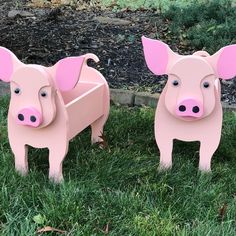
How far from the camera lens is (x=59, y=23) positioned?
→ 21.2 ft

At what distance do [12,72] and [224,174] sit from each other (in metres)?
1.34

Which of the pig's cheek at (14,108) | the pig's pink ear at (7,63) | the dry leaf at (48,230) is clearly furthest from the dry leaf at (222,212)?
the pig's pink ear at (7,63)

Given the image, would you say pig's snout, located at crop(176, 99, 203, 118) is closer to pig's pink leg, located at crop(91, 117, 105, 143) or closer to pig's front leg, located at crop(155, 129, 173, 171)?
pig's front leg, located at crop(155, 129, 173, 171)

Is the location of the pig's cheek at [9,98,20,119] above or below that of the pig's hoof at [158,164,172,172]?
above

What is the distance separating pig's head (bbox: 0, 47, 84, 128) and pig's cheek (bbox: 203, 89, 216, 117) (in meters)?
0.71

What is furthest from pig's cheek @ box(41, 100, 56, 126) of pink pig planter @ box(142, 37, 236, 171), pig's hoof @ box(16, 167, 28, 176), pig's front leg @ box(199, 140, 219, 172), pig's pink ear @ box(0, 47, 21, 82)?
pig's front leg @ box(199, 140, 219, 172)

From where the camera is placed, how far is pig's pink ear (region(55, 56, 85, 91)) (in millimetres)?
2883

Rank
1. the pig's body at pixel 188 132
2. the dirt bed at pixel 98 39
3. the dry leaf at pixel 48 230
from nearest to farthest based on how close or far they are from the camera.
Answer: the dry leaf at pixel 48 230, the pig's body at pixel 188 132, the dirt bed at pixel 98 39

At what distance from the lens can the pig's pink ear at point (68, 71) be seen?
2883 millimetres

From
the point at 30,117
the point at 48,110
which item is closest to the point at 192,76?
the point at 48,110

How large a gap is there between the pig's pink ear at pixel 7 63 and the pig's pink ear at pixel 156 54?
716 millimetres

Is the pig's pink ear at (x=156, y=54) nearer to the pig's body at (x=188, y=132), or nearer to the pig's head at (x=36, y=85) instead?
the pig's body at (x=188, y=132)

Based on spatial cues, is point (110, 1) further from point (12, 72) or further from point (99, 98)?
point (12, 72)

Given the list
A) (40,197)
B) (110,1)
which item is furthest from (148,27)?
(40,197)
